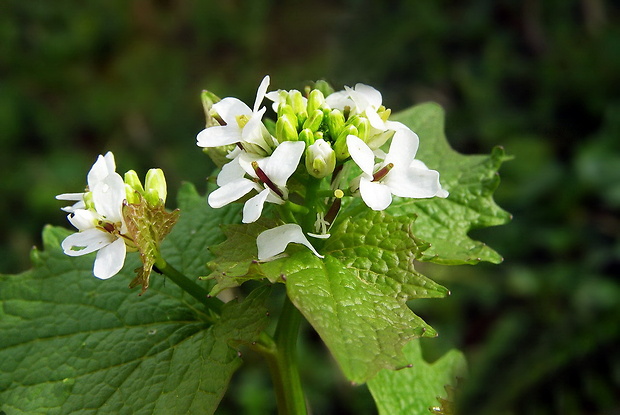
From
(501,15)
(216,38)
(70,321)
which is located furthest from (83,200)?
(216,38)

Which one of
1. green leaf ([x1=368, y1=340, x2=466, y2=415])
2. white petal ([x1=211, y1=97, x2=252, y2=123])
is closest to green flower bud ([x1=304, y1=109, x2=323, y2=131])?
white petal ([x1=211, y1=97, x2=252, y2=123])

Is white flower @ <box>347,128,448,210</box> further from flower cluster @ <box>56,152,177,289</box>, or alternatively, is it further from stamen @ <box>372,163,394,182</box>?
flower cluster @ <box>56,152,177,289</box>

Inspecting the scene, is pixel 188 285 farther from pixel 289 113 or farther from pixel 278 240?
pixel 289 113

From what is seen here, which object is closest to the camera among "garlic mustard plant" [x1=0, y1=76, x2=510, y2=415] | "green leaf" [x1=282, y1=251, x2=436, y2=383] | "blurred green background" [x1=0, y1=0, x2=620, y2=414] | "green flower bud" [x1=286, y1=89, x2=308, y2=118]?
"green leaf" [x1=282, y1=251, x2=436, y2=383]

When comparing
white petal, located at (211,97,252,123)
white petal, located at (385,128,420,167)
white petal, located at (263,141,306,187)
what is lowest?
white petal, located at (385,128,420,167)

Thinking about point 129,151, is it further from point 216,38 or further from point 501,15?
point 501,15

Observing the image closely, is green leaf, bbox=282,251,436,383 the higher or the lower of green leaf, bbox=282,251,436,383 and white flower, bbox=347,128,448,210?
the lower

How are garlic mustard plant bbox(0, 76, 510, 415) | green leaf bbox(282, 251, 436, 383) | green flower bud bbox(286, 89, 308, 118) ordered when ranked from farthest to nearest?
green flower bud bbox(286, 89, 308, 118)
garlic mustard plant bbox(0, 76, 510, 415)
green leaf bbox(282, 251, 436, 383)
